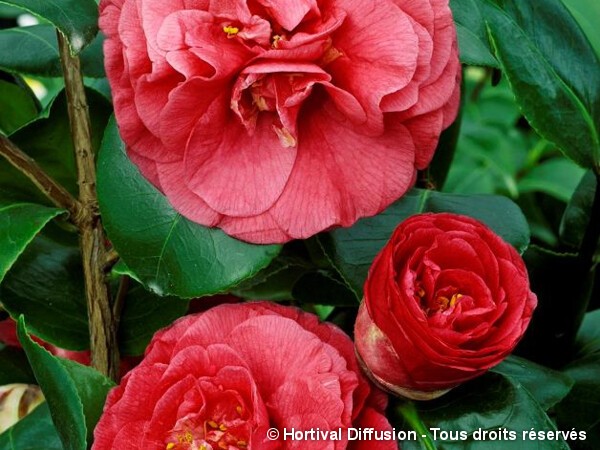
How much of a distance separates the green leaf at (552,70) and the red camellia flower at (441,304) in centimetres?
19

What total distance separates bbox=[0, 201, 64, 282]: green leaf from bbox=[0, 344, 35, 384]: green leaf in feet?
0.65

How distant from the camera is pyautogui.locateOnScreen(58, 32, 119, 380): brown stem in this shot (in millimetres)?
716

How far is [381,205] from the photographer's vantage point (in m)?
0.62

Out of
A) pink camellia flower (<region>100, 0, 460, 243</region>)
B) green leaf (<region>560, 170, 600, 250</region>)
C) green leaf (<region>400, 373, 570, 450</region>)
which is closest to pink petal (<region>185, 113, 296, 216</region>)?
pink camellia flower (<region>100, 0, 460, 243</region>)

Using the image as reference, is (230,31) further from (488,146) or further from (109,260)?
(488,146)

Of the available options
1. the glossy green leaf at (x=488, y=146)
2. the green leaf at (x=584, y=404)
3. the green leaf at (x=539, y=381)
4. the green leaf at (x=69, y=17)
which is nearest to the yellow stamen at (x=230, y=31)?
the green leaf at (x=69, y=17)

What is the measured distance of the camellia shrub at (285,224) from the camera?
587 mm

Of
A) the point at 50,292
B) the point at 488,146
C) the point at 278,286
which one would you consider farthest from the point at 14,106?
the point at 488,146

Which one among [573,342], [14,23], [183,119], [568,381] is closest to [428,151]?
[183,119]

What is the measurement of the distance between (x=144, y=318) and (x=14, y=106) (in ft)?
0.87

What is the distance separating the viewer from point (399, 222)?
28.9 inches

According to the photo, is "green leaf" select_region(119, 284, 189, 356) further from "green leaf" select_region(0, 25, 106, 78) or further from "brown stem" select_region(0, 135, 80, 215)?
"green leaf" select_region(0, 25, 106, 78)

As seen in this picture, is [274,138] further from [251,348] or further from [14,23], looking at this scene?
[14,23]

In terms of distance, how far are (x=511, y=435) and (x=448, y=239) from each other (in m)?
0.15
